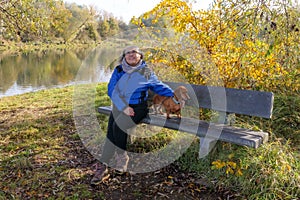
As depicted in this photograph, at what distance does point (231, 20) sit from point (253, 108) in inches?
52.0

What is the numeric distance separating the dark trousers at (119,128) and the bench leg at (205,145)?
0.81m

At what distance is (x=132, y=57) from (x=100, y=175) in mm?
1402

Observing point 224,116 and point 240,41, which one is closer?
point 224,116

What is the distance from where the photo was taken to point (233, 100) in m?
3.34

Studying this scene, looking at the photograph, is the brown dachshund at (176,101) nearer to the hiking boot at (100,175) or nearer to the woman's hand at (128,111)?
the woman's hand at (128,111)

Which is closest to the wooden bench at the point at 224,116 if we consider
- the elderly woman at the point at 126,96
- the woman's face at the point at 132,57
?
the elderly woman at the point at 126,96

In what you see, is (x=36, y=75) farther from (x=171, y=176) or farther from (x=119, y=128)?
(x=171, y=176)

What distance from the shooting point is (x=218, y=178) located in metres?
3.02

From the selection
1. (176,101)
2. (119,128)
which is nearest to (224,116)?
(176,101)

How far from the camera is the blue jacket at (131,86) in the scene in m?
3.25

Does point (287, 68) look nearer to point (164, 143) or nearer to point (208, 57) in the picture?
point (208, 57)

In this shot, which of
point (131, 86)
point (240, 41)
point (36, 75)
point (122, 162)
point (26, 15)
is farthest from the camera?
point (36, 75)

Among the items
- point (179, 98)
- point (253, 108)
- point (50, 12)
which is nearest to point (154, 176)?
point (179, 98)

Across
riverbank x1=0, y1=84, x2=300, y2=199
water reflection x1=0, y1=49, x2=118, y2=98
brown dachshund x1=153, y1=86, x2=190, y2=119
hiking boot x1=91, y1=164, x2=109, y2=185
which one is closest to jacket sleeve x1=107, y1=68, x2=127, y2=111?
brown dachshund x1=153, y1=86, x2=190, y2=119
